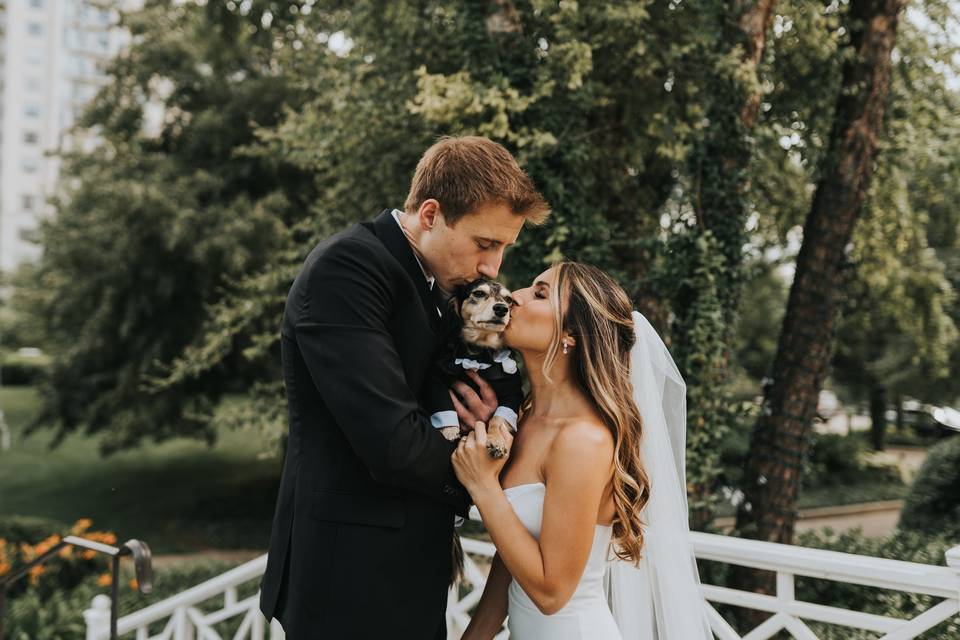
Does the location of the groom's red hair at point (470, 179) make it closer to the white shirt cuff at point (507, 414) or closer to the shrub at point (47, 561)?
the white shirt cuff at point (507, 414)

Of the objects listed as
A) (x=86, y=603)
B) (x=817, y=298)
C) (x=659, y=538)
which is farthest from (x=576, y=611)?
(x=86, y=603)

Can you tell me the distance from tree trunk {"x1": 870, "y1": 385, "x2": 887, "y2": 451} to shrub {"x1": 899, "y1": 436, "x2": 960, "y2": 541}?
1356 centimetres

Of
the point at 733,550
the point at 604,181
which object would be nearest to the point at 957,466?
the point at 604,181

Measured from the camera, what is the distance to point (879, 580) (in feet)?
8.44

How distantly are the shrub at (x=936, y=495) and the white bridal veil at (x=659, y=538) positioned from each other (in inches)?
249

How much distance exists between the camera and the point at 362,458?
5.83 ft

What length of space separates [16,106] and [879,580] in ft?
247

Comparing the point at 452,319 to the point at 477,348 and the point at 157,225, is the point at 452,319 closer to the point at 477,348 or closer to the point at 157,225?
the point at 477,348

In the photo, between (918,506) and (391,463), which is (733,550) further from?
(918,506)

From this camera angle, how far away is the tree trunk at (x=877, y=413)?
20578 millimetres

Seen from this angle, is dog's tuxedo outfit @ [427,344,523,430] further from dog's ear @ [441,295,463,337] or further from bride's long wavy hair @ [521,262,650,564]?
bride's long wavy hair @ [521,262,650,564]

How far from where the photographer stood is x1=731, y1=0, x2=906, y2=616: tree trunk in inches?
203

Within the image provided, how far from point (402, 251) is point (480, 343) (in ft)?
1.19

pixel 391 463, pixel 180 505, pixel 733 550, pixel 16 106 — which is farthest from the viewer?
pixel 16 106
